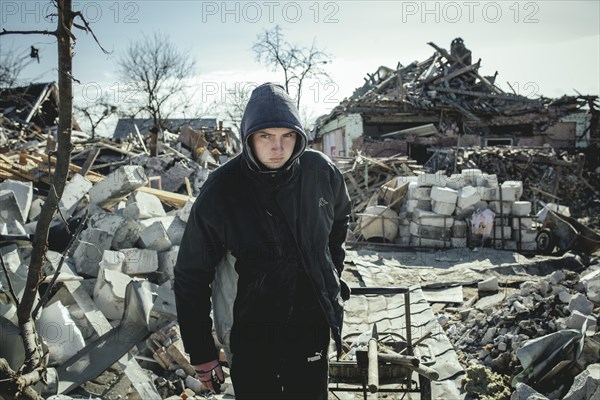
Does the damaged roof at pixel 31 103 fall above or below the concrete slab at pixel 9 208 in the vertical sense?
above

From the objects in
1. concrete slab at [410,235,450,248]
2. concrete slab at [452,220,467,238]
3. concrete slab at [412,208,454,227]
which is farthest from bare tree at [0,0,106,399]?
concrete slab at [452,220,467,238]

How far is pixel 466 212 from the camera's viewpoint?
10766 mm

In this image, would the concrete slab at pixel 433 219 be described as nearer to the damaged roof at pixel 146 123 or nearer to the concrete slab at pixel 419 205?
the concrete slab at pixel 419 205

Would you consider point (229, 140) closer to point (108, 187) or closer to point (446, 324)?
point (108, 187)

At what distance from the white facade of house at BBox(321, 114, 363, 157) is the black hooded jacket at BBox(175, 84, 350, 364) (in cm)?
1833

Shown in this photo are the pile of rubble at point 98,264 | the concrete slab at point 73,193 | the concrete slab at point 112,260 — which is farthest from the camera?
the concrete slab at point 73,193

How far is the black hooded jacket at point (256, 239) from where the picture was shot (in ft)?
6.62

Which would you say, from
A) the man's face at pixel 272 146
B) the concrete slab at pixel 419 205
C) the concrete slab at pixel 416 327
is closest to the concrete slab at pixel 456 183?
the concrete slab at pixel 419 205

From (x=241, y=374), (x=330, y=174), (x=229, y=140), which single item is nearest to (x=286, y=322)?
(x=241, y=374)

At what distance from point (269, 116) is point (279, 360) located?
1.14 meters

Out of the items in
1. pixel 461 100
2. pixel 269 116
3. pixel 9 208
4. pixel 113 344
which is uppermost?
pixel 461 100

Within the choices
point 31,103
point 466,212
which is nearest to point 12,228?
point 466,212

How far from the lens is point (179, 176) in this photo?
10883 mm

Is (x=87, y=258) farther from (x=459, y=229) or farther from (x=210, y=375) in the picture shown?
(x=459, y=229)
